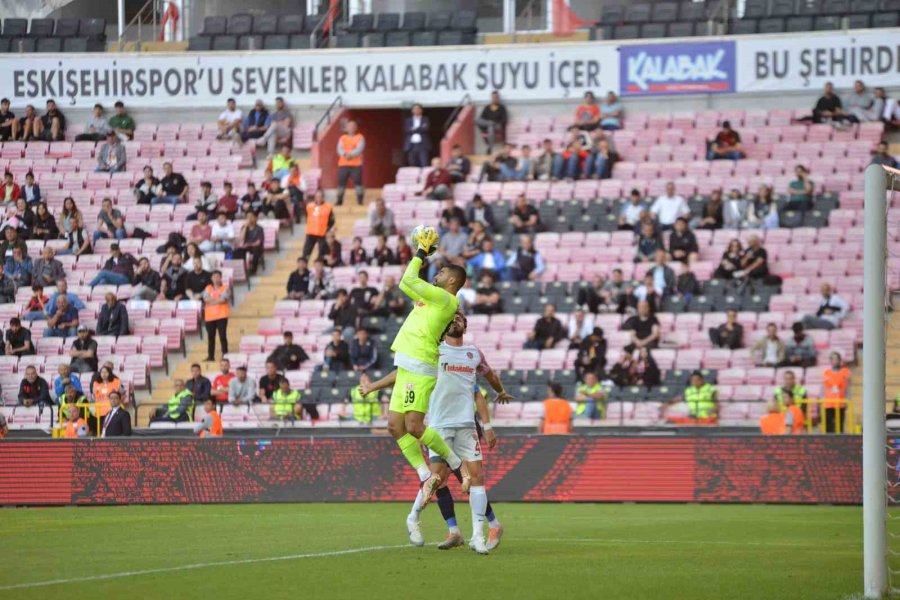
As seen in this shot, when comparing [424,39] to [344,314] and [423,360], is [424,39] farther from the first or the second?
[423,360]

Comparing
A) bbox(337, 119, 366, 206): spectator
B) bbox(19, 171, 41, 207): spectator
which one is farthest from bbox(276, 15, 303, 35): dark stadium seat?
bbox(19, 171, 41, 207): spectator

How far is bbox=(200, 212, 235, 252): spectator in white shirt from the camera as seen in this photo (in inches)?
1229

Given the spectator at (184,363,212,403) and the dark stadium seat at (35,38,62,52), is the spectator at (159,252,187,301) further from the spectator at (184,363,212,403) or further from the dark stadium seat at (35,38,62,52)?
the dark stadium seat at (35,38,62,52)

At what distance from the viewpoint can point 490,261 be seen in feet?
95.1

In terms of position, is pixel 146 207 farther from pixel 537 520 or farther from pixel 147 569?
pixel 147 569

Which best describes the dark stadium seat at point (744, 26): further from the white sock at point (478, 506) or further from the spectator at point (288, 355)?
the white sock at point (478, 506)

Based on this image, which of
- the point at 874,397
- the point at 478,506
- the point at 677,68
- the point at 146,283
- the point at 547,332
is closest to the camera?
the point at 874,397

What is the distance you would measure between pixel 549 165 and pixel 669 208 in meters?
3.18

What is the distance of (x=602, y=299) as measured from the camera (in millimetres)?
27438

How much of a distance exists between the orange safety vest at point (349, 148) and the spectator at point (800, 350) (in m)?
11.4

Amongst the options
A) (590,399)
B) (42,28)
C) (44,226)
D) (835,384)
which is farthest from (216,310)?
(42,28)

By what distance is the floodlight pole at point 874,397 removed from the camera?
9523 mm

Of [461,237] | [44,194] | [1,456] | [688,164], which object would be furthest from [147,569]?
[44,194]

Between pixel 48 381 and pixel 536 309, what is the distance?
8.76 meters
